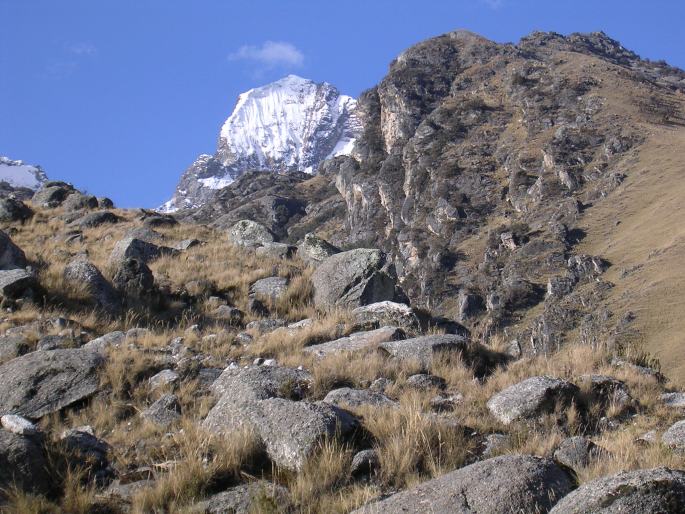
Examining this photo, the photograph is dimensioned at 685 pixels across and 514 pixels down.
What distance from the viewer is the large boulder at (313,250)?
15135mm

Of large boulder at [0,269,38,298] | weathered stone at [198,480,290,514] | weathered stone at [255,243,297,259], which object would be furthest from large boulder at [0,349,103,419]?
weathered stone at [255,243,297,259]

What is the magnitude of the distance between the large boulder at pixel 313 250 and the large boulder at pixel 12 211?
969 cm

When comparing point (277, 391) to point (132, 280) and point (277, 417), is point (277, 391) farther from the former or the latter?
point (132, 280)

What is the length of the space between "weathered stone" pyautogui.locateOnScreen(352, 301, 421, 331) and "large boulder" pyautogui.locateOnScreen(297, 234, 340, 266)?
506 centimetres

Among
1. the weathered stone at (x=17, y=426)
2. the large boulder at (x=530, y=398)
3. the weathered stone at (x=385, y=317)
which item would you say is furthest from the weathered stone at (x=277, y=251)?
the weathered stone at (x=17, y=426)

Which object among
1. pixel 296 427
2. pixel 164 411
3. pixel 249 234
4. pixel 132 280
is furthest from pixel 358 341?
pixel 249 234

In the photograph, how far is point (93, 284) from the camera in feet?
33.0

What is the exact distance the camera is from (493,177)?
116m

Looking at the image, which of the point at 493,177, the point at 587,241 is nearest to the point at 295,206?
the point at 493,177

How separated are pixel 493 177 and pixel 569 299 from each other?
43.9 m

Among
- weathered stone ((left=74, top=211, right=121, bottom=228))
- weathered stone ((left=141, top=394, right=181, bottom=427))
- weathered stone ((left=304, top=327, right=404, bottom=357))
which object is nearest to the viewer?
weathered stone ((left=141, top=394, right=181, bottom=427))

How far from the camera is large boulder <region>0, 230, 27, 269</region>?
10953mm

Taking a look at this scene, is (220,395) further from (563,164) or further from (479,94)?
(479,94)

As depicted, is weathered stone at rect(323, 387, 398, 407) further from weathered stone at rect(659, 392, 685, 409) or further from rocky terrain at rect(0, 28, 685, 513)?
weathered stone at rect(659, 392, 685, 409)
